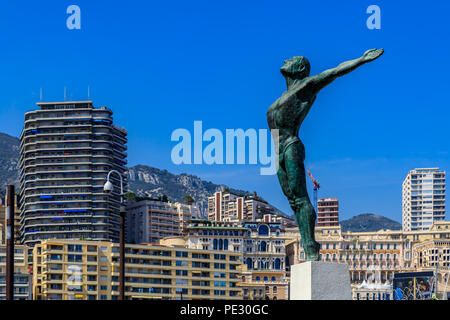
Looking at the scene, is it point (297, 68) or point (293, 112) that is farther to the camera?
point (297, 68)

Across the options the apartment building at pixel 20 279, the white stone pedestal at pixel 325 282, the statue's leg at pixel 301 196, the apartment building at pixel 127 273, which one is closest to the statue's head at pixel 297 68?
the statue's leg at pixel 301 196

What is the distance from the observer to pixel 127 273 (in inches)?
6344

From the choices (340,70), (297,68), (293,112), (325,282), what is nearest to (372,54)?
(340,70)

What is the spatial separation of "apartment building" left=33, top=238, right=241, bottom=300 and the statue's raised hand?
5619 inches

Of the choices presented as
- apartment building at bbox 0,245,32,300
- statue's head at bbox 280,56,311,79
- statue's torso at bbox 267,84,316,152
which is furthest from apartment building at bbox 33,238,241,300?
statue's torso at bbox 267,84,316,152

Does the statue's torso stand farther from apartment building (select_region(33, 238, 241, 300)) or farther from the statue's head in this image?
apartment building (select_region(33, 238, 241, 300))

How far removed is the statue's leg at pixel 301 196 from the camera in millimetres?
15820

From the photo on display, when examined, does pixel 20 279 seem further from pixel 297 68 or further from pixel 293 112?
pixel 293 112

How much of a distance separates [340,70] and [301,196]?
2.40 meters

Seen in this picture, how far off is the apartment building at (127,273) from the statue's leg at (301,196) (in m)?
141
